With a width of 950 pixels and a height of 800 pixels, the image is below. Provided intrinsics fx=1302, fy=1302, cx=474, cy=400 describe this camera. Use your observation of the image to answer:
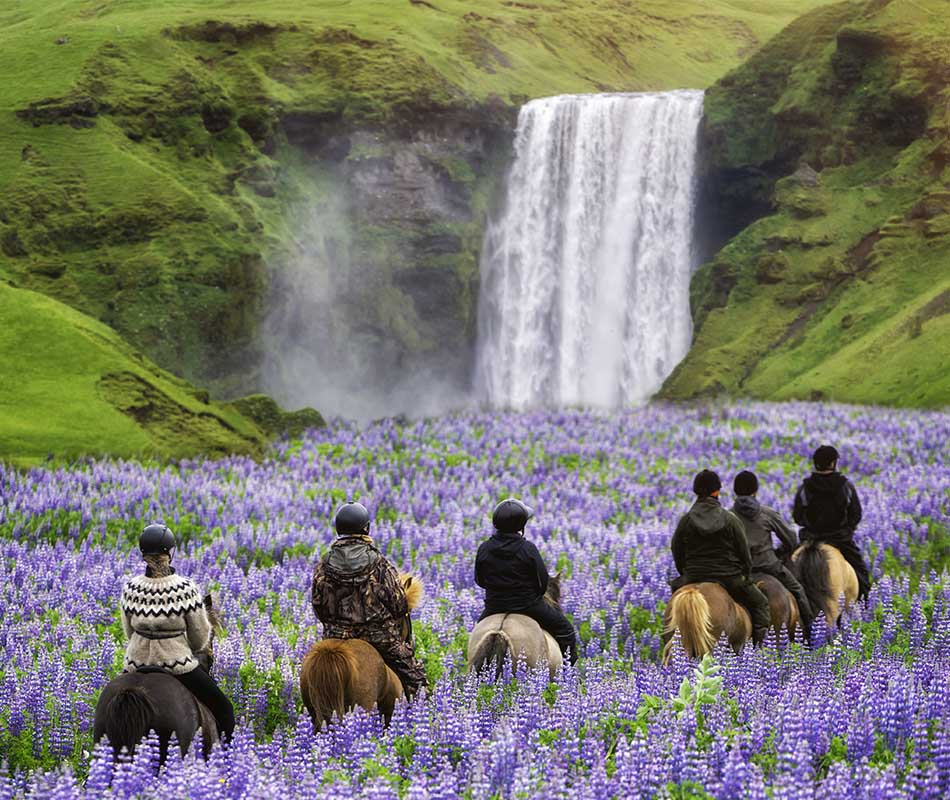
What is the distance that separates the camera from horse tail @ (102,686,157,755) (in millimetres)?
9883

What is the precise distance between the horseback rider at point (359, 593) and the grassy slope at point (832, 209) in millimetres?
33909

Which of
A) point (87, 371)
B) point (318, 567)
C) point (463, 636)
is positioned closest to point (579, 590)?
point (463, 636)

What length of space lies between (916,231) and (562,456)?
2550 cm

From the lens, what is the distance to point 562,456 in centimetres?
3150

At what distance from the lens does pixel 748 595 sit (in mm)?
14367

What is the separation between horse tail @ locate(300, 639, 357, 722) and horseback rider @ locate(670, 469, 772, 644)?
4.63m

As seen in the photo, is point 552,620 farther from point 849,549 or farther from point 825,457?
point 849,549


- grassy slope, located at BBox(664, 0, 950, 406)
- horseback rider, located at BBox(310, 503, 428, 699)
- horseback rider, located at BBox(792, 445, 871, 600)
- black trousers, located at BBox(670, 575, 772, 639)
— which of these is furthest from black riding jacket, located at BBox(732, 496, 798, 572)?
grassy slope, located at BBox(664, 0, 950, 406)

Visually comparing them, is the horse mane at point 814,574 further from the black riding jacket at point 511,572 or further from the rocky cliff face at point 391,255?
the rocky cliff face at point 391,255

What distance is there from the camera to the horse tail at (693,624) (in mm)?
13555

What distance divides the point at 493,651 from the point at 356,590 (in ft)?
5.74

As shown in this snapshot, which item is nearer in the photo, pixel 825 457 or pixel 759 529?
pixel 759 529

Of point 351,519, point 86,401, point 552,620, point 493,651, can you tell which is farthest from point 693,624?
point 86,401

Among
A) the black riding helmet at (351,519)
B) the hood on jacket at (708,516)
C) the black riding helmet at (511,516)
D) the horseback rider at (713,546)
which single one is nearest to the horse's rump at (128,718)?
the black riding helmet at (351,519)
